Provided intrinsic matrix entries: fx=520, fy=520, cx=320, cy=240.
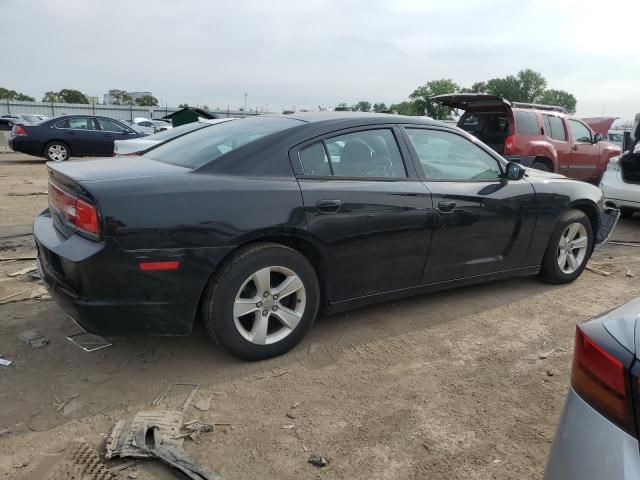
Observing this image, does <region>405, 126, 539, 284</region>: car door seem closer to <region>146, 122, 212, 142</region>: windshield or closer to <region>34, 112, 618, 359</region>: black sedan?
<region>34, 112, 618, 359</region>: black sedan

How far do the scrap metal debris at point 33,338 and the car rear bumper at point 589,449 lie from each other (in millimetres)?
3090

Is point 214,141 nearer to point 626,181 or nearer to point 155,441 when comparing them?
point 155,441

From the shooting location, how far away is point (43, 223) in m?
3.38

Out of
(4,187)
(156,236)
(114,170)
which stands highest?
(114,170)

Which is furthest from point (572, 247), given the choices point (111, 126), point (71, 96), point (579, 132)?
point (71, 96)

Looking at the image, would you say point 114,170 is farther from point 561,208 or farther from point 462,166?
point 561,208

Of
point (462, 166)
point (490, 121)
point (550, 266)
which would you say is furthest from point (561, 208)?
point (490, 121)

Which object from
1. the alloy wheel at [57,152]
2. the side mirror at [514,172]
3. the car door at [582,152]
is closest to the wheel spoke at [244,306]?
the side mirror at [514,172]

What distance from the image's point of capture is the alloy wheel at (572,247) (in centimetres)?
477

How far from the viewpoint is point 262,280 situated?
3127 millimetres

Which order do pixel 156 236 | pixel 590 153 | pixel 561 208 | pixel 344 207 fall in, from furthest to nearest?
pixel 590 153 < pixel 561 208 < pixel 344 207 < pixel 156 236

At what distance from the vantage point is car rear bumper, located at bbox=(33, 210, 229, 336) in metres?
2.72

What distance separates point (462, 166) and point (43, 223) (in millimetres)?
3069

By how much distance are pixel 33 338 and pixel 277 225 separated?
185 cm
